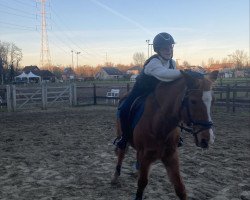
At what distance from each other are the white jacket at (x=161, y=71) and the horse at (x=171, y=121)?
0.34ft

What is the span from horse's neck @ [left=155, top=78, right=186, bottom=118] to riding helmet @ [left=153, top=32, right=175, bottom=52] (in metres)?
0.59

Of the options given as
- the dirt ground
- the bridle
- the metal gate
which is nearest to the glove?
the bridle

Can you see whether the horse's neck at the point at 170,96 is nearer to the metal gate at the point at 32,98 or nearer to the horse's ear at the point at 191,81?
the horse's ear at the point at 191,81

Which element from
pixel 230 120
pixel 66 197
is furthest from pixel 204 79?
pixel 230 120

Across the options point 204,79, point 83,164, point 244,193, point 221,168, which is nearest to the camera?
point 204,79

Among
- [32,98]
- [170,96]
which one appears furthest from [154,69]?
[32,98]

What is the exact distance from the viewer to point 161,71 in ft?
14.0

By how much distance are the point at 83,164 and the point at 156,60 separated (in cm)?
359

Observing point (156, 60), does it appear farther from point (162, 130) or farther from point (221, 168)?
point (221, 168)

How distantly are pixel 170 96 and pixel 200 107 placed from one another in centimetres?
61

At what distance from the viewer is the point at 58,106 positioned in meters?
21.6

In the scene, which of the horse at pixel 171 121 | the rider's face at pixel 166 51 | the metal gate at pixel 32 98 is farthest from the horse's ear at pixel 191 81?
the metal gate at pixel 32 98

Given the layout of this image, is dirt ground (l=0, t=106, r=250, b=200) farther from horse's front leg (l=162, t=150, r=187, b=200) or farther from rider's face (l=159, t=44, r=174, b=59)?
rider's face (l=159, t=44, r=174, b=59)

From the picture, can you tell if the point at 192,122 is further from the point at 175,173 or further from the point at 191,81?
the point at 175,173
